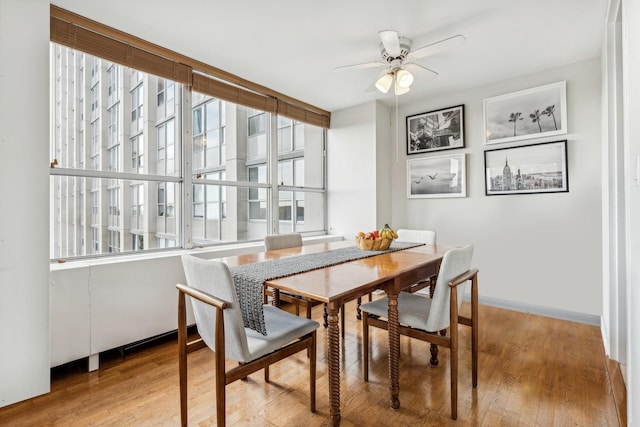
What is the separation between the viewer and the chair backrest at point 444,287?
166 cm

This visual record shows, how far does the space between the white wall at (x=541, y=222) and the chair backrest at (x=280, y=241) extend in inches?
74.4

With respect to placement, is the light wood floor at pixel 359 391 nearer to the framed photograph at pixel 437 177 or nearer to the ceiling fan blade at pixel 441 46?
the framed photograph at pixel 437 177

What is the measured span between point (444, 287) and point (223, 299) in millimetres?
1123

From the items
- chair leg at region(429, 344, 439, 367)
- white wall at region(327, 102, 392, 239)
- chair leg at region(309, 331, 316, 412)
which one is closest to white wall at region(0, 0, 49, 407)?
chair leg at region(309, 331, 316, 412)

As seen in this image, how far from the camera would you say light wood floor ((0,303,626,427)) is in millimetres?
1656

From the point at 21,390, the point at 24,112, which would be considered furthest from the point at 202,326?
the point at 24,112

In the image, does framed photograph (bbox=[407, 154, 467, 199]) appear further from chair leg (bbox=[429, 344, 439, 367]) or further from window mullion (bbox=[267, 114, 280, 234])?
chair leg (bbox=[429, 344, 439, 367])

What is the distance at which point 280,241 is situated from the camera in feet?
9.07

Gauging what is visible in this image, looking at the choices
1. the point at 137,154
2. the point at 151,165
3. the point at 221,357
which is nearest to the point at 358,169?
the point at 151,165

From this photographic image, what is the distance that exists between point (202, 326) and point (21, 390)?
1.27 metres

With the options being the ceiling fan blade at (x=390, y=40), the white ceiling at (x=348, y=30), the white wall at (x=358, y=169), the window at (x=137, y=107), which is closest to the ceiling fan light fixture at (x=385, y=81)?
the ceiling fan blade at (x=390, y=40)

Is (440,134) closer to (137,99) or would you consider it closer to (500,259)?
(500,259)

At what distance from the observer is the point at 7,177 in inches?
70.1

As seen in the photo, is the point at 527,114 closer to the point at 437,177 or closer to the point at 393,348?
the point at 437,177
